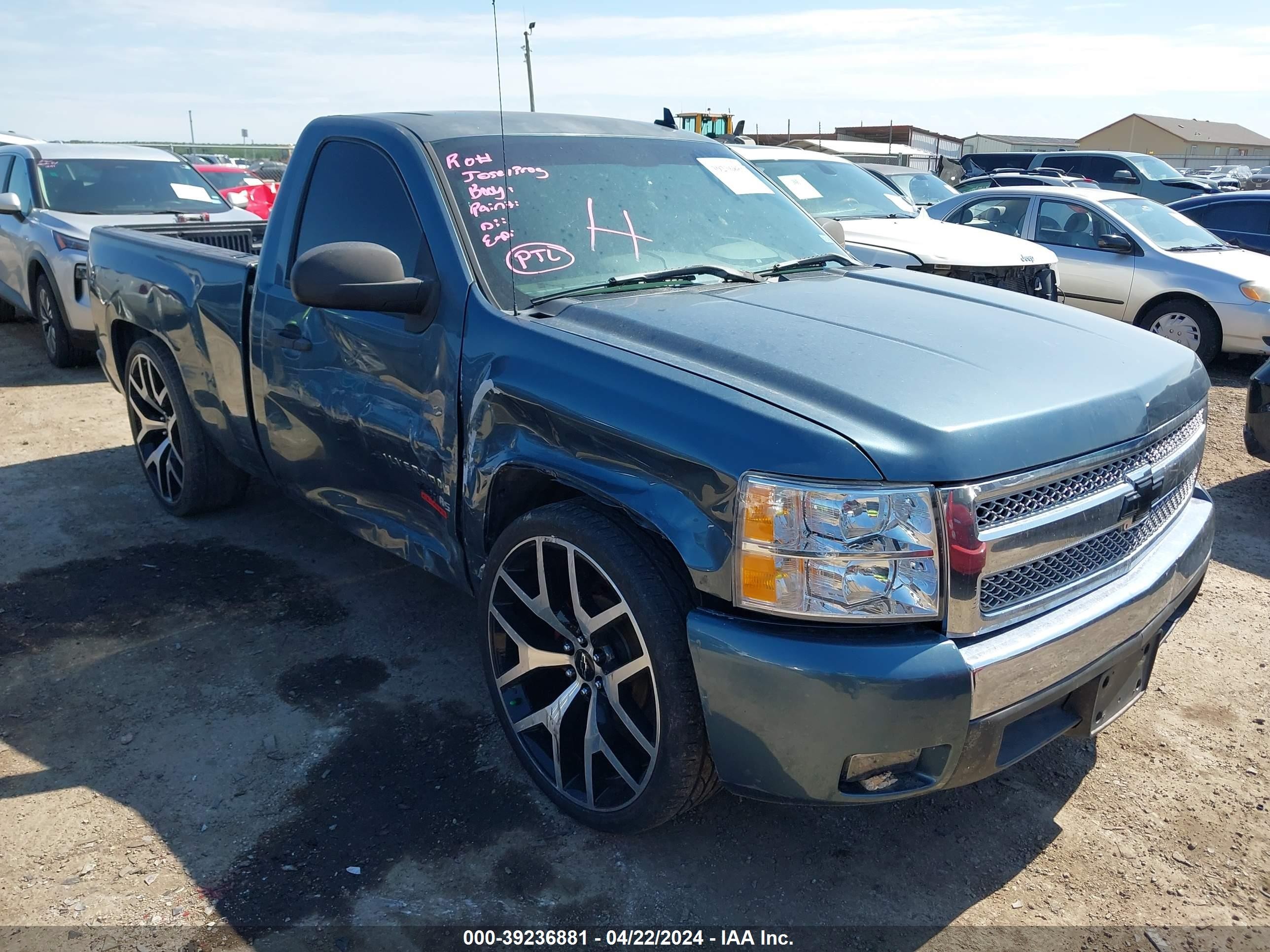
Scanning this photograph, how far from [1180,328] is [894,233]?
2864 mm

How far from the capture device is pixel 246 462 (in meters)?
4.22

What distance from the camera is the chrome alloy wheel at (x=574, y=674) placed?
255cm

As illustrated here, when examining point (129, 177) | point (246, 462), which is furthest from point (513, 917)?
point (129, 177)

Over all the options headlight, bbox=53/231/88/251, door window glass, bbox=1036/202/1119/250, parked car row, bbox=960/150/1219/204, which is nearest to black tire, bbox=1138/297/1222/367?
door window glass, bbox=1036/202/1119/250

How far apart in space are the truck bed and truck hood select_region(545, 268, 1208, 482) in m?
1.77

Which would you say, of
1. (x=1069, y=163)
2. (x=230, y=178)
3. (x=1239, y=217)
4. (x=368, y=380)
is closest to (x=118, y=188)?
(x=368, y=380)

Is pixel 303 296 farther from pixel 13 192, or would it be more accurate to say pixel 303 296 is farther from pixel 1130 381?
pixel 13 192

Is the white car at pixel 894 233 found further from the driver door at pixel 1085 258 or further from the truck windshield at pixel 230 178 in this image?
the truck windshield at pixel 230 178

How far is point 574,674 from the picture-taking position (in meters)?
2.75

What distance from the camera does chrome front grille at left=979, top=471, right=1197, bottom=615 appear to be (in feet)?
7.25

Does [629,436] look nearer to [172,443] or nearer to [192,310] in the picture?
[192,310]

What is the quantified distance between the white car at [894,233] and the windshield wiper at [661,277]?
355 cm

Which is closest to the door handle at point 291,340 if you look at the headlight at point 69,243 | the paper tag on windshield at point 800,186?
the headlight at point 69,243

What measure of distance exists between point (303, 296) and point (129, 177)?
7186 mm
